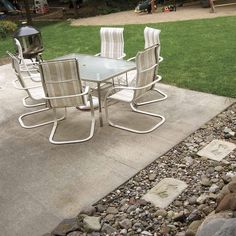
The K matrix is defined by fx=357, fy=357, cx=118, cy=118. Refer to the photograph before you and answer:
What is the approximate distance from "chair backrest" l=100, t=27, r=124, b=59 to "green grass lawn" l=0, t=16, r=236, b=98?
2.91ft

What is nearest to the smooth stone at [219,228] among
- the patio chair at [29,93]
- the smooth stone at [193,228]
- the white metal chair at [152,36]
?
the smooth stone at [193,228]

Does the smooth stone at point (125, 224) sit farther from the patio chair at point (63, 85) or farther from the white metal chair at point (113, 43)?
the white metal chair at point (113, 43)

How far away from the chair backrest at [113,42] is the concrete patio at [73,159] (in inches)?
48.2

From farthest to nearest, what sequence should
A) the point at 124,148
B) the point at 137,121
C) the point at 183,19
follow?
the point at 183,19 < the point at 137,121 < the point at 124,148

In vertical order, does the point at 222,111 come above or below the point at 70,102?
below

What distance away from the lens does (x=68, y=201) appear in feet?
10.5

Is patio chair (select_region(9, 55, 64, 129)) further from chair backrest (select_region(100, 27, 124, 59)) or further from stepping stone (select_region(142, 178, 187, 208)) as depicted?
stepping stone (select_region(142, 178, 187, 208))

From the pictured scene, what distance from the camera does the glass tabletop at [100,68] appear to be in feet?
15.0

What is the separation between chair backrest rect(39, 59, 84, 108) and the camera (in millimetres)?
3984

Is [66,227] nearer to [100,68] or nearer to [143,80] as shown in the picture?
[143,80]

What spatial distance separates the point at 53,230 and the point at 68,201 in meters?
0.38

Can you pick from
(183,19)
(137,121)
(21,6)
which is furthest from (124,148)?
(21,6)

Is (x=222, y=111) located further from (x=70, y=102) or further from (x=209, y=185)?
(x=70, y=102)

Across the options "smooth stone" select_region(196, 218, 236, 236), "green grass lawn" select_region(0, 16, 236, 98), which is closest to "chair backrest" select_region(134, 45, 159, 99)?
"green grass lawn" select_region(0, 16, 236, 98)
